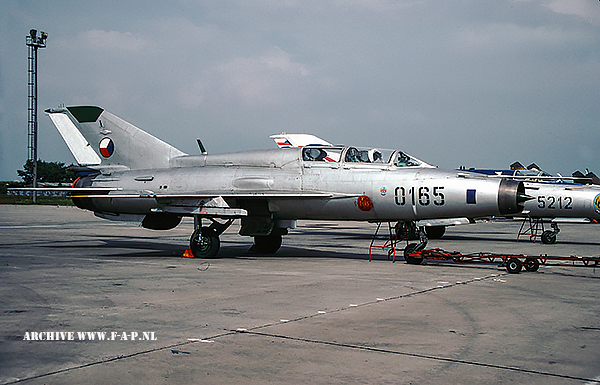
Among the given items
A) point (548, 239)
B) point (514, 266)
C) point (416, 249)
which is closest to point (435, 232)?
point (548, 239)

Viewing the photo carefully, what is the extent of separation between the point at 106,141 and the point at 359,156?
7985 mm

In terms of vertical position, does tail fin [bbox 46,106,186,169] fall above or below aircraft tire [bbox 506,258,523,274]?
above

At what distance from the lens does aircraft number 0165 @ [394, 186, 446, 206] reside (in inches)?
461

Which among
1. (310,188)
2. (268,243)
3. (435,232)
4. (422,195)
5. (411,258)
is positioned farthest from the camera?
(435,232)

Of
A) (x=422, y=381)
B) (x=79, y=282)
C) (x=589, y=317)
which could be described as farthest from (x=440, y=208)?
(x=422, y=381)

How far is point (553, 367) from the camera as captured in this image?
15.3ft

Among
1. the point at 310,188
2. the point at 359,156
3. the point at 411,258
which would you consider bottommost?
the point at 411,258

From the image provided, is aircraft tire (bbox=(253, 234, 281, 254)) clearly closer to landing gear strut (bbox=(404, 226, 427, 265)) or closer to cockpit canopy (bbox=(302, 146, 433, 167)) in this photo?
cockpit canopy (bbox=(302, 146, 433, 167))

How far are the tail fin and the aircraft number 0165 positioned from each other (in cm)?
709

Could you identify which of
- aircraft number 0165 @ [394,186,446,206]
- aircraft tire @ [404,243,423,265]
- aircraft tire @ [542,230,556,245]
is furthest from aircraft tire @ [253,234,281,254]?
aircraft tire @ [542,230,556,245]

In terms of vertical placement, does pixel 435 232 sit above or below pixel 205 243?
below

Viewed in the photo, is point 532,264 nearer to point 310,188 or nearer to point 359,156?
point 359,156

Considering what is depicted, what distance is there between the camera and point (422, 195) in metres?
11.9

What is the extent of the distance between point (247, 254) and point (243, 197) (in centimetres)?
249
